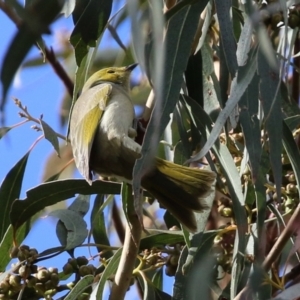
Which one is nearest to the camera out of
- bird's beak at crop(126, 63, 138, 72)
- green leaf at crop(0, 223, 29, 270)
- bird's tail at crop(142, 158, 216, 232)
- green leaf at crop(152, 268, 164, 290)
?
bird's tail at crop(142, 158, 216, 232)

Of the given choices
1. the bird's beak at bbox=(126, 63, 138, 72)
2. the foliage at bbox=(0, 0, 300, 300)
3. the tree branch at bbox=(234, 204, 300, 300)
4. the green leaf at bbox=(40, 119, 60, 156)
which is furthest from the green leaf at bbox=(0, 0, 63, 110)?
the bird's beak at bbox=(126, 63, 138, 72)

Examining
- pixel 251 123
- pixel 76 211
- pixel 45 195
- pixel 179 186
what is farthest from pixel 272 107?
pixel 76 211

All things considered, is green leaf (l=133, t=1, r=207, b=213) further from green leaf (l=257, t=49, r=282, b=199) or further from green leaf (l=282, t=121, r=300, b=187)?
green leaf (l=282, t=121, r=300, b=187)

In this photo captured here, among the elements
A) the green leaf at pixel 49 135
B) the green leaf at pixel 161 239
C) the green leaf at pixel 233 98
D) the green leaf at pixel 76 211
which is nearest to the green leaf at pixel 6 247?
the green leaf at pixel 76 211

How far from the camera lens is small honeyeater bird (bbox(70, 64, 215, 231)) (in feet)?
7.55

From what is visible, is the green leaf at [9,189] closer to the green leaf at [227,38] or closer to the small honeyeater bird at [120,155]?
the small honeyeater bird at [120,155]

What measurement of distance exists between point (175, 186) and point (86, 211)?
0.39 metres

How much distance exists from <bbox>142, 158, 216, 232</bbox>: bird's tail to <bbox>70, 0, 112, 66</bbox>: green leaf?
1.34 feet

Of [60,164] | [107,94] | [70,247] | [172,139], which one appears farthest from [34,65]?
[70,247]

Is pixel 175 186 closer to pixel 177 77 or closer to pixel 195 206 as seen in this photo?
pixel 195 206

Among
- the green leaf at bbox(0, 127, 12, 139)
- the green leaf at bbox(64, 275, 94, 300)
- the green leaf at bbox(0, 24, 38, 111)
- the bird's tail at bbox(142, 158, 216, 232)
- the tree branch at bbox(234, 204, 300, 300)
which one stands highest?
the green leaf at bbox(0, 127, 12, 139)

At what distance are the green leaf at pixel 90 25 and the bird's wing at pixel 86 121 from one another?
303 mm

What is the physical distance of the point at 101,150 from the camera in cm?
257

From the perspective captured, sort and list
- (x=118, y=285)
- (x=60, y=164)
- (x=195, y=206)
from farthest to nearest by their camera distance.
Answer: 1. (x=60, y=164)
2. (x=195, y=206)
3. (x=118, y=285)
